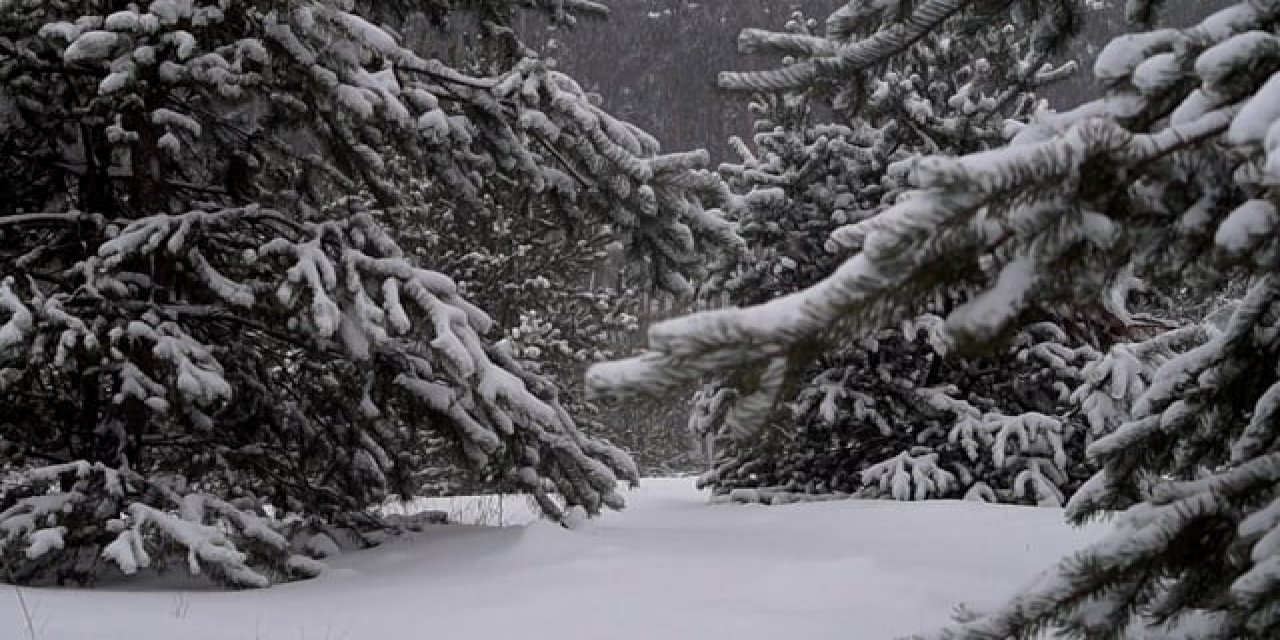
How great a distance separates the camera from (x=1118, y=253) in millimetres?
1497

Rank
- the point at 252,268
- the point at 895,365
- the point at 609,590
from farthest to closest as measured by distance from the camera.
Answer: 1. the point at 895,365
2. the point at 252,268
3. the point at 609,590

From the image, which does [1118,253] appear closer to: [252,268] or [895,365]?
[252,268]

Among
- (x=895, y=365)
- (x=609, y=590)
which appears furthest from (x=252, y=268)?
(x=895, y=365)

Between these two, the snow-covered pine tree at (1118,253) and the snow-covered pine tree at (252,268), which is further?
the snow-covered pine tree at (252,268)

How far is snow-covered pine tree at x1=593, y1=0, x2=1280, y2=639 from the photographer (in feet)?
4.46

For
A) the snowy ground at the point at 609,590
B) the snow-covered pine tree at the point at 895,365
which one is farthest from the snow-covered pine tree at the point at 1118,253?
the snow-covered pine tree at the point at 895,365

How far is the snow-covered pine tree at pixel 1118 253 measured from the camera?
1359mm

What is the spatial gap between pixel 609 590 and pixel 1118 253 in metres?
2.66

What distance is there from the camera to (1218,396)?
2.38 metres

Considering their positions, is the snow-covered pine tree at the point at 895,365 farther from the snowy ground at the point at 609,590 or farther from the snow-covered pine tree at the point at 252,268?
the snow-covered pine tree at the point at 252,268

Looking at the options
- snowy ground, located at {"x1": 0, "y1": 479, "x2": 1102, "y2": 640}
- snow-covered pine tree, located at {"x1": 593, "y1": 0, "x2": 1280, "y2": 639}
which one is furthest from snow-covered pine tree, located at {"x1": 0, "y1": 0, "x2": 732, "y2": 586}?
snow-covered pine tree, located at {"x1": 593, "y1": 0, "x2": 1280, "y2": 639}

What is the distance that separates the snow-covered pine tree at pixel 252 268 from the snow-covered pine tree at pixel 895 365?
2585mm

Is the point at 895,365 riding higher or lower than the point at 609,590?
lower

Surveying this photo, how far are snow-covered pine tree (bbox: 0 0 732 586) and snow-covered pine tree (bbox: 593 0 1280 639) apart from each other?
9.50ft
